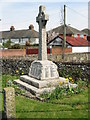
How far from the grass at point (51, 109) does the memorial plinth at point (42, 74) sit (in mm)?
975

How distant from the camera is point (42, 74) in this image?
26.2 ft

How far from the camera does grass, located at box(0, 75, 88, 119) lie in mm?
5316

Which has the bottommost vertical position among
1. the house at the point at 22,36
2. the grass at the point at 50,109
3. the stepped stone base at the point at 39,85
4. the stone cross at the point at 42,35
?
the grass at the point at 50,109

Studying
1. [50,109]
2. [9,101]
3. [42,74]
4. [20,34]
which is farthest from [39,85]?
[20,34]

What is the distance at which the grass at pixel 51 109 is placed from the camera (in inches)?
209

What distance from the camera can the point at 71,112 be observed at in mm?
5527

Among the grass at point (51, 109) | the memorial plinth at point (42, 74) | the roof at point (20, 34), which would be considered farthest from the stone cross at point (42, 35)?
the roof at point (20, 34)

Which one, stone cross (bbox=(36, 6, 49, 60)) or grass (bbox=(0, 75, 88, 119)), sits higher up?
stone cross (bbox=(36, 6, 49, 60))

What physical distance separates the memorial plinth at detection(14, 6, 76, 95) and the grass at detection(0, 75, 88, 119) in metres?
0.97

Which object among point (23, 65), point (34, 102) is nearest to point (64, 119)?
point (34, 102)

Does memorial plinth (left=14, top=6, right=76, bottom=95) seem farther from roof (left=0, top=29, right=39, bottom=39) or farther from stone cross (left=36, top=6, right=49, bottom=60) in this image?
roof (left=0, top=29, right=39, bottom=39)

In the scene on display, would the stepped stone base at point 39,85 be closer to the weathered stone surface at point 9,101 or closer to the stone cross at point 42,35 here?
the stone cross at point 42,35

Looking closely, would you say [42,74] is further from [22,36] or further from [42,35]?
[22,36]

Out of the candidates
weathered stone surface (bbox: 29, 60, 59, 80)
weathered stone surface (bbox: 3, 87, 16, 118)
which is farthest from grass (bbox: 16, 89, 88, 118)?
weathered stone surface (bbox: 29, 60, 59, 80)
